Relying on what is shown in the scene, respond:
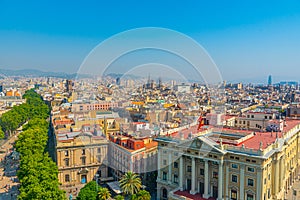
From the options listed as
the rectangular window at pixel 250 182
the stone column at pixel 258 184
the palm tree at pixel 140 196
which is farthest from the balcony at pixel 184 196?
the stone column at pixel 258 184

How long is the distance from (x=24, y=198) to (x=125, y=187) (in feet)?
19.0

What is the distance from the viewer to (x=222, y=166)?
1526 centimetres

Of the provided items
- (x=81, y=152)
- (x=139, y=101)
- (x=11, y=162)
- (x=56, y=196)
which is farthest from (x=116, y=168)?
(x=139, y=101)

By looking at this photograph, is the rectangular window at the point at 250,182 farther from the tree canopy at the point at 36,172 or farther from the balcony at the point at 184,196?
the tree canopy at the point at 36,172

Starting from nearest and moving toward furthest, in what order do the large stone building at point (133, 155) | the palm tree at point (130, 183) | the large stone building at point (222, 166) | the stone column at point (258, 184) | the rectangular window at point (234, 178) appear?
the stone column at point (258, 184), the large stone building at point (222, 166), the rectangular window at point (234, 178), the palm tree at point (130, 183), the large stone building at point (133, 155)

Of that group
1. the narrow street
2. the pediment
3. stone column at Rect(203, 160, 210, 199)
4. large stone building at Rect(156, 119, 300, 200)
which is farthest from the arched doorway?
the narrow street

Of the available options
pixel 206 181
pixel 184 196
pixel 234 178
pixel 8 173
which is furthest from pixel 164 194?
pixel 8 173

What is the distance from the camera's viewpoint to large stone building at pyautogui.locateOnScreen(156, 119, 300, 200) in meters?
14.5

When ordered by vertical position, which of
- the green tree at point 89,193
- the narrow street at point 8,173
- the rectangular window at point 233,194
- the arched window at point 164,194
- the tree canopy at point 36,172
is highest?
the tree canopy at point 36,172

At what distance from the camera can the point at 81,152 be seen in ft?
68.2

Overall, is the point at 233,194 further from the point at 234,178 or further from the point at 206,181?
the point at 206,181

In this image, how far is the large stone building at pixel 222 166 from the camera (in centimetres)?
1448

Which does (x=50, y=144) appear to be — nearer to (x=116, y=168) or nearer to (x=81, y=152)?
(x=81, y=152)

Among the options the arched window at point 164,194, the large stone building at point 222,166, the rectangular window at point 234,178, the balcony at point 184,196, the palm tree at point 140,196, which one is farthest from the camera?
the arched window at point 164,194
